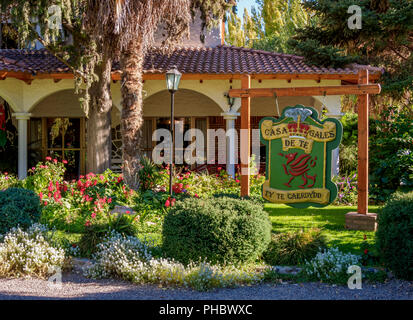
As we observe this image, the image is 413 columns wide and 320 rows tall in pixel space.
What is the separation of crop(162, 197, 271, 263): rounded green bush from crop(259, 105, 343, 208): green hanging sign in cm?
93

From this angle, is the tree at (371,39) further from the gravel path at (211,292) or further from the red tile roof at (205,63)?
the gravel path at (211,292)

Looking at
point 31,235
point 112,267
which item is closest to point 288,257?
point 112,267

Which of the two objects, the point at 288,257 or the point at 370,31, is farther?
the point at 370,31

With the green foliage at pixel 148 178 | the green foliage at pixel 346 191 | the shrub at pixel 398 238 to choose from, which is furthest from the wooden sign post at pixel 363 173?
the green foliage at pixel 148 178

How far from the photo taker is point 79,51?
10.1 meters

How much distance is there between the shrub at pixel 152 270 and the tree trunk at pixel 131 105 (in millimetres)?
4227

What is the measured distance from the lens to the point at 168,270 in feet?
16.9

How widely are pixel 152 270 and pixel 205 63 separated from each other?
822 cm

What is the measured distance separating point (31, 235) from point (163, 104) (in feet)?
30.6

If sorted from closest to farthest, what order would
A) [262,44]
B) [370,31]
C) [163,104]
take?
1. [370,31]
2. [163,104]
3. [262,44]

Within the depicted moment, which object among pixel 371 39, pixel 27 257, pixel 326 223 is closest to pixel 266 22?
pixel 371 39

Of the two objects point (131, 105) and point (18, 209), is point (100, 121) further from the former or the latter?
point (18, 209)

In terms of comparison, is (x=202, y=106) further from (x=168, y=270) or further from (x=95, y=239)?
(x=168, y=270)

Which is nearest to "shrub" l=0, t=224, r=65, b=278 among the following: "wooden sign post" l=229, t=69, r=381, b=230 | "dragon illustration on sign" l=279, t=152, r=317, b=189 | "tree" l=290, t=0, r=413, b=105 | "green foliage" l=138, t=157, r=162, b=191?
"wooden sign post" l=229, t=69, r=381, b=230
